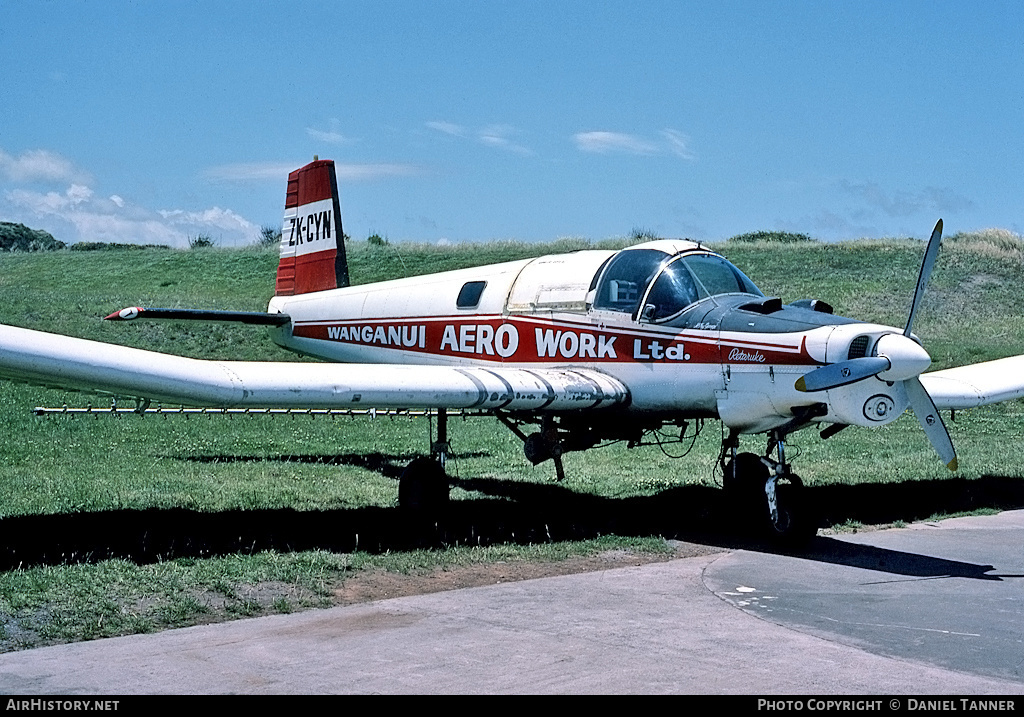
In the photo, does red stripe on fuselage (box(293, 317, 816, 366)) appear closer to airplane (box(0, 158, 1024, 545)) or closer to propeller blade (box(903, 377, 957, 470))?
airplane (box(0, 158, 1024, 545))

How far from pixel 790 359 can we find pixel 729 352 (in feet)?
2.29

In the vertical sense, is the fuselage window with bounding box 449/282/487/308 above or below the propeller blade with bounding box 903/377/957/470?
above

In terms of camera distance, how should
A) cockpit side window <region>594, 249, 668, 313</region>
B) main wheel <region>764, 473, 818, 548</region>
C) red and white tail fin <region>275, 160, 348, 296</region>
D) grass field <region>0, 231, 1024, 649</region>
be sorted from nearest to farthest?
grass field <region>0, 231, 1024, 649</region>
main wheel <region>764, 473, 818, 548</region>
cockpit side window <region>594, 249, 668, 313</region>
red and white tail fin <region>275, 160, 348, 296</region>

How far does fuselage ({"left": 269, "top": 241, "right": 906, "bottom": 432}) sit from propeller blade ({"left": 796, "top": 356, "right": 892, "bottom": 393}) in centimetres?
18

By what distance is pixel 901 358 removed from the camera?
9.17m

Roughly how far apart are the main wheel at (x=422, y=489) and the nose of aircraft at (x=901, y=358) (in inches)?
184

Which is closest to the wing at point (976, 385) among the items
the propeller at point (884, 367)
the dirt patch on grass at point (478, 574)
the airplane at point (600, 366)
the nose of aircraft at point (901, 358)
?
the airplane at point (600, 366)

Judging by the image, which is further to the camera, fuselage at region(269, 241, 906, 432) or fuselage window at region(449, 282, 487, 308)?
fuselage window at region(449, 282, 487, 308)

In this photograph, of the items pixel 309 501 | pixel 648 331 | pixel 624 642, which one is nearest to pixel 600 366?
A: pixel 648 331

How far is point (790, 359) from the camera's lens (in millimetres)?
9812

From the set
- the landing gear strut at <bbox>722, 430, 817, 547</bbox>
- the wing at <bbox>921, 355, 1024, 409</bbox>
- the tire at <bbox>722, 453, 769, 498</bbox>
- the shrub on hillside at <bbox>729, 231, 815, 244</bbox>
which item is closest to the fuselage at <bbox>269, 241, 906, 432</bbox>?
the landing gear strut at <bbox>722, 430, 817, 547</bbox>

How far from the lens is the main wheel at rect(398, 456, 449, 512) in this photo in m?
11.4

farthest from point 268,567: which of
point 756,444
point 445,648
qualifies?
point 756,444
